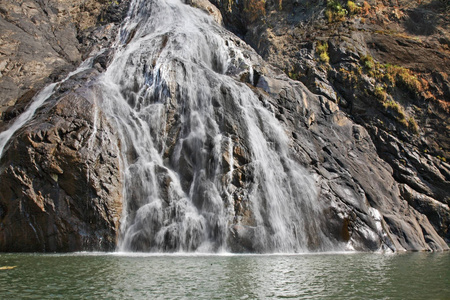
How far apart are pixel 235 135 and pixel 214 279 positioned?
31.3ft

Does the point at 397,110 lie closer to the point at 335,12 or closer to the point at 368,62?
the point at 368,62

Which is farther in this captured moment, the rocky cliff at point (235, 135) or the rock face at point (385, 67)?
the rock face at point (385, 67)

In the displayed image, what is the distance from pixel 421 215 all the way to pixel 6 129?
860 inches

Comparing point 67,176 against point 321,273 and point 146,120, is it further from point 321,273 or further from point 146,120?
point 321,273

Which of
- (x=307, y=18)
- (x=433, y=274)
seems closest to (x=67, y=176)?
(x=433, y=274)

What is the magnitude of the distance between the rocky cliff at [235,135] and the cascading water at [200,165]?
0.23 ft

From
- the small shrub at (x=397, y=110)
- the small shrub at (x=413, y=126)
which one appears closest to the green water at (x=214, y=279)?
the small shrub at (x=413, y=126)

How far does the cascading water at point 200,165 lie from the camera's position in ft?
44.5

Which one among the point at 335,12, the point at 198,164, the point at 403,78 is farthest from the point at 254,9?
the point at 198,164

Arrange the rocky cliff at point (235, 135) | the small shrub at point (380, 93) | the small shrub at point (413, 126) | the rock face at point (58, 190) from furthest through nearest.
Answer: the small shrub at point (380, 93) → the small shrub at point (413, 126) → the rocky cliff at point (235, 135) → the rock face at point (58, 190)

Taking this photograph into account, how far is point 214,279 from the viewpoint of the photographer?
7.63m

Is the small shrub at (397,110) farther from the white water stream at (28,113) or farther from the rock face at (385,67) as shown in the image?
the white water stream at (28,113)

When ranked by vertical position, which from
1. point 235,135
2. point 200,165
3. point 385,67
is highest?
point 385,67

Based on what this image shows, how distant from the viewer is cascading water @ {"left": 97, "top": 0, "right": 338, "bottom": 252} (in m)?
13.6
